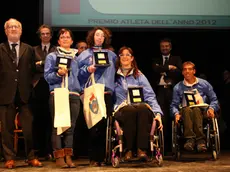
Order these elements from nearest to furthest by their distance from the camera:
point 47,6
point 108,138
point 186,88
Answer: point 108,138, point 186,88, point 47,6

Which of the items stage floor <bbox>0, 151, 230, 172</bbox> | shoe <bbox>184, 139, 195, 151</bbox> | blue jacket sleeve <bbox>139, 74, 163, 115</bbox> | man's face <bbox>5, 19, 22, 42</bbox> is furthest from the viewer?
shoe <bbox>184, 139, 195, 151</bbox>

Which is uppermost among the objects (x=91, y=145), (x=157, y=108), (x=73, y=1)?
(x=73, y=1)

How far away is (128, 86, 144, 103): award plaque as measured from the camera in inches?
159

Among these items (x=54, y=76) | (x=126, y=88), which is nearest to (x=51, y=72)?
(x=54, y=76)

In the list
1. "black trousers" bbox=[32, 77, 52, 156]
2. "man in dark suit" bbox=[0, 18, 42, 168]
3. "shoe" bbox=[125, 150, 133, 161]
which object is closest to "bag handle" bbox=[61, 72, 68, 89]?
"man in dark suit" bbox=[0, 18, 42, 168]

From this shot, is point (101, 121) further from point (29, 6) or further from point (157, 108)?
point (29, 6)

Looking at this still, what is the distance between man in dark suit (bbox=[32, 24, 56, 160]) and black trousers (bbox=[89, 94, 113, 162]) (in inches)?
24.6

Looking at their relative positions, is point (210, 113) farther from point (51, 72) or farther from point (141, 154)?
point (51, 72)

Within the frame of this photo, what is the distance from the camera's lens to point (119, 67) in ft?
13.9

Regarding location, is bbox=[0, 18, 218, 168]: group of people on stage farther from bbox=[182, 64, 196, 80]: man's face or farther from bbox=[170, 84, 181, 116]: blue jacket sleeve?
bbox=[182, 64, 196, 80]: man's face

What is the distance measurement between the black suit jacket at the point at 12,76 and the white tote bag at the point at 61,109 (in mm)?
326

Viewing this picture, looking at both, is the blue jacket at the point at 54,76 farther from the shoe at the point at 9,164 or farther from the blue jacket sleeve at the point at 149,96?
the shoe at the point at 9,164

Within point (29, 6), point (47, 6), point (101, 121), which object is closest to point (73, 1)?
point (47, 6)

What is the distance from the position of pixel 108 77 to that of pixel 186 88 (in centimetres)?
96
